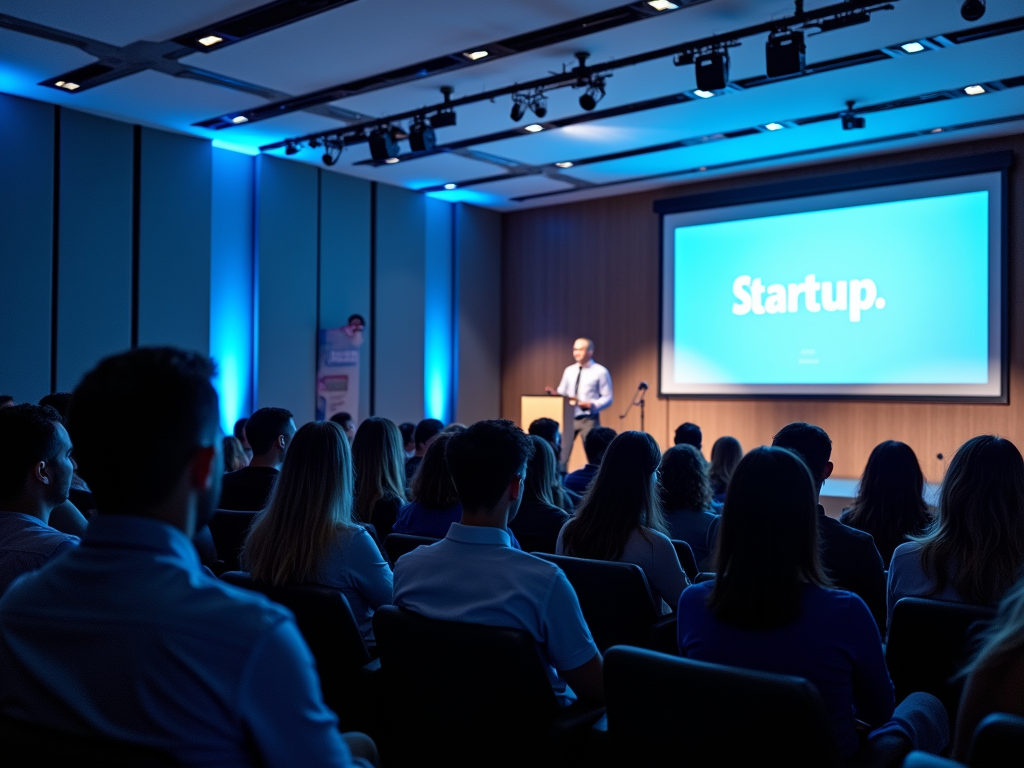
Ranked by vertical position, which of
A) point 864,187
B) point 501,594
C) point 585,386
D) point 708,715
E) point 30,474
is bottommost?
point 708,715

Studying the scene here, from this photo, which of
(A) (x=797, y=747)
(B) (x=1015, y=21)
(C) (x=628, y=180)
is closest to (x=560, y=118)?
(C) (x=628, y=180)

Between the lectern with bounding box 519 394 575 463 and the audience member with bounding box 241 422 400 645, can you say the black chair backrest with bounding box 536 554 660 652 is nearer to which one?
the audience member with bounding box 241 422 400 645

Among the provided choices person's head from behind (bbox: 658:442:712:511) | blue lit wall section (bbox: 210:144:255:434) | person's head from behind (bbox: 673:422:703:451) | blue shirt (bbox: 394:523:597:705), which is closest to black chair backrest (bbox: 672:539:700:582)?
person's head from behind (bbox: 658:442:712:511)

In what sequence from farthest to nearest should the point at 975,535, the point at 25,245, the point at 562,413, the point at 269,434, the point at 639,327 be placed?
the point at 639,327 → the point at 562,413 → the point at 25,245 → the point at 269,434 → the point at 975,535

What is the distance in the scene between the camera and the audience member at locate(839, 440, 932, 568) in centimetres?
349

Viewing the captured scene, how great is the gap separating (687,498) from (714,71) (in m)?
3.65

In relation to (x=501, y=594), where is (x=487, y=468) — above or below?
above

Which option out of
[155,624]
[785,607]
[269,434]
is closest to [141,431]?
[155,624]

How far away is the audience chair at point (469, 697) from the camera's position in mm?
1910

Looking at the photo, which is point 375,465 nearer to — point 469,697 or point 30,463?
point 30,463

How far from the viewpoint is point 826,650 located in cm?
185

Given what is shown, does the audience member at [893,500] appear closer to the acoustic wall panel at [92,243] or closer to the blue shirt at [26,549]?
the blue shirt at [26,549]

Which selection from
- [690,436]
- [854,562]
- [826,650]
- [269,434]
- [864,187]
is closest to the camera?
[826,650]

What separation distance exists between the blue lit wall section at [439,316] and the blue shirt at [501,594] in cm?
946
